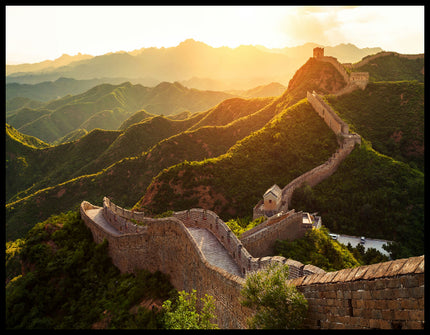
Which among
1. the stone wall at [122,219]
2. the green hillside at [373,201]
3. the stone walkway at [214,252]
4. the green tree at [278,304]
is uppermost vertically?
the green tree at [278,304]

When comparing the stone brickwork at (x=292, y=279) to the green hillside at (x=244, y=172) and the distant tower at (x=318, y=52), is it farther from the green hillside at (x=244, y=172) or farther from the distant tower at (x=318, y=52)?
the distant tower at (x=318, y=52)

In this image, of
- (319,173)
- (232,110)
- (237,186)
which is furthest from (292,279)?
(232,110)

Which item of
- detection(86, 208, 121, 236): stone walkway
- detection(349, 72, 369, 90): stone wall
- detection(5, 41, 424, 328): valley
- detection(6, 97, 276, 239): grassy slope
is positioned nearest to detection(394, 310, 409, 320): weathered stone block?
detection(5, 41, 424, 328): valley

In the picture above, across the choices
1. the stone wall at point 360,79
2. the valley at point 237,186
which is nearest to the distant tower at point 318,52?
the valley at point 237,186

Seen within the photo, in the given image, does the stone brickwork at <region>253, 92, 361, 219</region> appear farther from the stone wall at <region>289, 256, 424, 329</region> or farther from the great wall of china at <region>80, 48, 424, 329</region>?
the stone wall at <region>289, 256, 424, 329</region>

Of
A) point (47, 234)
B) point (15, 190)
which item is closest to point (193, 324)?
point (47, 234)

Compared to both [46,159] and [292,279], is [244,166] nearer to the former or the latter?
[292,279]

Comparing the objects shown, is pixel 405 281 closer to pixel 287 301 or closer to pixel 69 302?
pixel 287 301
